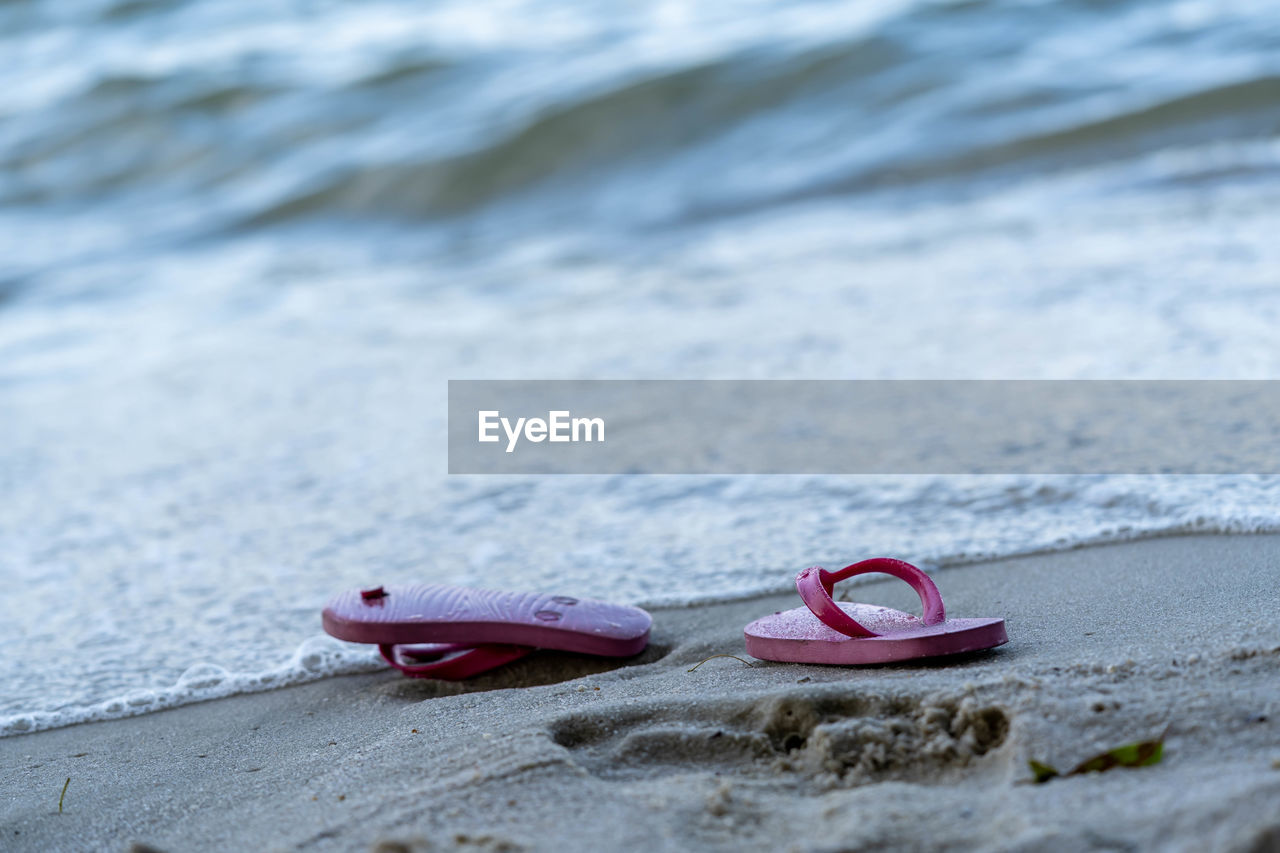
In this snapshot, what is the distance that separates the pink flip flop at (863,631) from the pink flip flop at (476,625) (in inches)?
9.4

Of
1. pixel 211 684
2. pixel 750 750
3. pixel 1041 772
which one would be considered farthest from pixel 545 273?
pixel 1041 772

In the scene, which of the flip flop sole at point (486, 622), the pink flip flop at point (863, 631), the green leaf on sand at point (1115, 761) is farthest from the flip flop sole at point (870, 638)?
the green leaf on sand at point (1115, 761)

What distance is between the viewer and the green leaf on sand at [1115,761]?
1.05 metres

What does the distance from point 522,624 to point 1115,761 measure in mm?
889

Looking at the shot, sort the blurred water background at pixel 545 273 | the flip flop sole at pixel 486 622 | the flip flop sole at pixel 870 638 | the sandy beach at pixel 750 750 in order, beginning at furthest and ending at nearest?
the blurred water background at pixel 545 273 → the flip flop sole at pixel 486 622 → the flip flop sole at pixel 870 638 → the sandy beach at pixel 750 750

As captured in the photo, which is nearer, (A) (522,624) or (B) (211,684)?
(A) (522,624)

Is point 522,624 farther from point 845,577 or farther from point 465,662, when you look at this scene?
point 845,577

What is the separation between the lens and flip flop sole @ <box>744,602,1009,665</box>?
4.69 ft

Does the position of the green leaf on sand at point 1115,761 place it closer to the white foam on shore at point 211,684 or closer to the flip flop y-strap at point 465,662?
the flip flop y-strap at point 465,662

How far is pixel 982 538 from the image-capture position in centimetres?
207

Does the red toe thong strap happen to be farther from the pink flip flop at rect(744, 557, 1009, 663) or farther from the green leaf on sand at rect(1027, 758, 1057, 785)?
the green leaf on sand at rect(1027, 758, 1057, 785)

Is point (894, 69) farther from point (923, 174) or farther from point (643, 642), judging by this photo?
point (643, 642)

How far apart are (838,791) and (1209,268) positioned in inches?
110

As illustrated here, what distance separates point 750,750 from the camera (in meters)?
1.24
